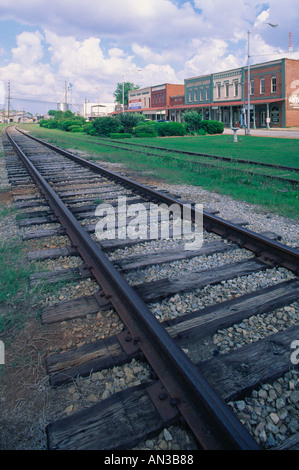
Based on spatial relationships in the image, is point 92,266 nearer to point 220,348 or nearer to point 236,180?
point 220,348

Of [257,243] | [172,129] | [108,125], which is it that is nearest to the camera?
[257,243]

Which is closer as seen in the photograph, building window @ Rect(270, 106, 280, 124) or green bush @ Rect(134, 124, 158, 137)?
green bush @ Rect(134, 124, 158, 137)

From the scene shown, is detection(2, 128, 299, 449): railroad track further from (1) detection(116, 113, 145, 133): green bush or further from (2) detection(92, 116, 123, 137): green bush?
(1) detection(116, 113, 145, 133): green bush

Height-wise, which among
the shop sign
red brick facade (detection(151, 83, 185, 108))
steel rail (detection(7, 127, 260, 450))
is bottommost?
steel rail (detection(7, 127, 260, 450))

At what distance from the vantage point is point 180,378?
7.20 ft

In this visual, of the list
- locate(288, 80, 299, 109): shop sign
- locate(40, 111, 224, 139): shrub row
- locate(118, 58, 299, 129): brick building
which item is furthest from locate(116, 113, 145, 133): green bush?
locate(288, 80, 299, 109): shop sign

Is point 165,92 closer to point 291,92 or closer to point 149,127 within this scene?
point 291,92

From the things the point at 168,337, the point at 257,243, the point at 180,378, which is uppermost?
the point at 257,243

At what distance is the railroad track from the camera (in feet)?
6.44

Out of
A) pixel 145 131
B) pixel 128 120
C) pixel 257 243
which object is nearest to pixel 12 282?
pixel 257 243

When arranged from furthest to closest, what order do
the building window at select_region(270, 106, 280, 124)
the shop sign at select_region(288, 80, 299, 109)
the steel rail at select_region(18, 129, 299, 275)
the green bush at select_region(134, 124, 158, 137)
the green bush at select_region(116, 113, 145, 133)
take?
1. the building window at select_region(270, 106, 280, 124)
2. the shop sign at select_region(288, 80, 299, 109)
3. the green bush at select_region(116, 113, 145, 133)
4. the green bush at select_region(134, 124, 158, 137)
5. the steel rail at select_region(18, 129, 299, 275)

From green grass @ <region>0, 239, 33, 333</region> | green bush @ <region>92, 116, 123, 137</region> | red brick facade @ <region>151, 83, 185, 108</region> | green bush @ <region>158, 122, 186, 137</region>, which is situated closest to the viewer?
green grass @ <region>0, 239, 33, 333</region>

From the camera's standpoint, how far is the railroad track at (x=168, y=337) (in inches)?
77.3

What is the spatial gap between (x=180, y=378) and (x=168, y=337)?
368 mm
